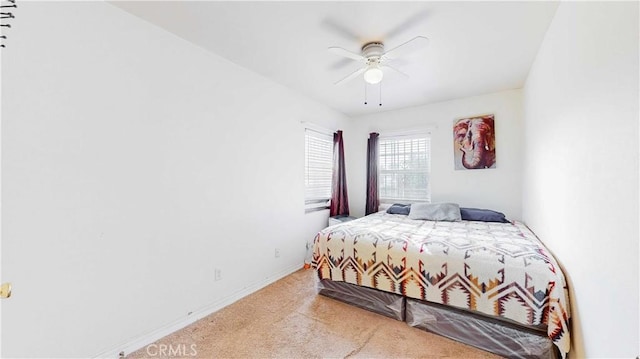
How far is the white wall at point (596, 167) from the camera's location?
92 centimetres

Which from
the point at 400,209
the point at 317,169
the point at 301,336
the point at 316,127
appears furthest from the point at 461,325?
the point at 316,127

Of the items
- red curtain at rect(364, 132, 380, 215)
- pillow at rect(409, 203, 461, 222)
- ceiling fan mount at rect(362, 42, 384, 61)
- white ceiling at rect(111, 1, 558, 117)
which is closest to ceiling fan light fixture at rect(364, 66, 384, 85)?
ceiling fan mount at rect(362, 42, 384, 61)

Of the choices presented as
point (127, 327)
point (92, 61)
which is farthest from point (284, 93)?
point (127, 327)

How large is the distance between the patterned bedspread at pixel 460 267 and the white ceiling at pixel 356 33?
173 centimetres

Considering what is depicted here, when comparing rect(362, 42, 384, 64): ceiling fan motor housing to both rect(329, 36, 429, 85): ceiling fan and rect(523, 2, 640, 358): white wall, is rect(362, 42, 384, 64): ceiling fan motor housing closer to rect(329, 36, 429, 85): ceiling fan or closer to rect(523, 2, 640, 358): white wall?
rect(329, 36, 429, 85): ceiling fan

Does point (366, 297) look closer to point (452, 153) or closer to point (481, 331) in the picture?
point (481, 331)

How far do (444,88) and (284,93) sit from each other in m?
2.07

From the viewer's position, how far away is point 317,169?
12.5ft

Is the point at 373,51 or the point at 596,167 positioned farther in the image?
the point at 373,51

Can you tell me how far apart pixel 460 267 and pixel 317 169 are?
2.37 metres

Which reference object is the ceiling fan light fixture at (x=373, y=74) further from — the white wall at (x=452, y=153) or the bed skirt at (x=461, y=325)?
the white wall at (x=452, y=153)

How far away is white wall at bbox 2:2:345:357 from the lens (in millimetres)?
1385

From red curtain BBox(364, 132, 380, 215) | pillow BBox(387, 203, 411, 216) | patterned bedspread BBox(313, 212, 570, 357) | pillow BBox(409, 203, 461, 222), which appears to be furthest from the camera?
red curtain BBox(364, 132, 380, 215)

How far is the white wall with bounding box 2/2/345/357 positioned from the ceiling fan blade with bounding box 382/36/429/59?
1502 mm
